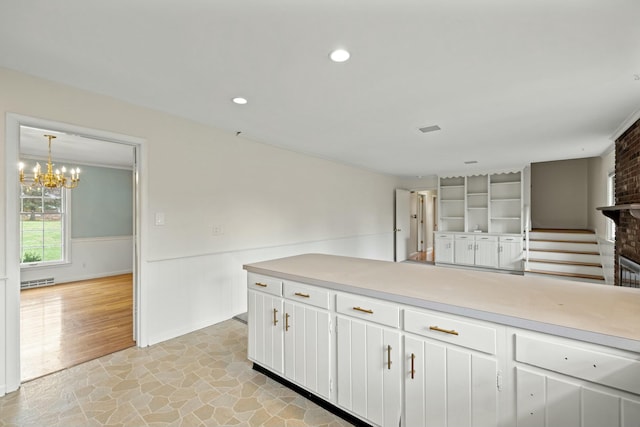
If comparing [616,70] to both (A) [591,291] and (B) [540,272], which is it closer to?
(A) [591,291]

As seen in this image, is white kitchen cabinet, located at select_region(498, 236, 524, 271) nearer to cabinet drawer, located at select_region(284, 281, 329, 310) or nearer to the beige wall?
the beige wall

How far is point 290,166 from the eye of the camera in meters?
4.64

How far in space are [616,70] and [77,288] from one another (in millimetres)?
7537

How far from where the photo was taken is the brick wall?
302 centimetres

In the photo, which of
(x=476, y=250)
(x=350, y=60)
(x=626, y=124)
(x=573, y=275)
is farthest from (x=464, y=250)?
(x=350, y=60)

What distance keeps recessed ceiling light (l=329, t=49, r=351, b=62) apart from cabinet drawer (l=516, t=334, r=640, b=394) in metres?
1.81

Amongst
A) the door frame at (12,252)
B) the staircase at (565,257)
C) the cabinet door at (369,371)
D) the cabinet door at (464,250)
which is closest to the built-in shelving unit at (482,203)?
the cabinet door at (464,250)

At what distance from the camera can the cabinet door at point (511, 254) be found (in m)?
6.25

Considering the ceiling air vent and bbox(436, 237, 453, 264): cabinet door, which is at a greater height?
the ceiling air vent

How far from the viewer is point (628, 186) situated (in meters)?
3.28

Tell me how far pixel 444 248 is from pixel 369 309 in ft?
20.3

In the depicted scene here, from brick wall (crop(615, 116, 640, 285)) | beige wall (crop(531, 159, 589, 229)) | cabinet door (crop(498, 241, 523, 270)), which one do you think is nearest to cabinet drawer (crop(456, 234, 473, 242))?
cabinet door (crop(498, 241, 523, 270))

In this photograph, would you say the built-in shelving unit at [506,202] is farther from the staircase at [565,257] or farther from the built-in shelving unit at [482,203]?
the staircase at [565,257]

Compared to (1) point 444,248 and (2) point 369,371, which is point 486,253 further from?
(2) point 369,371
